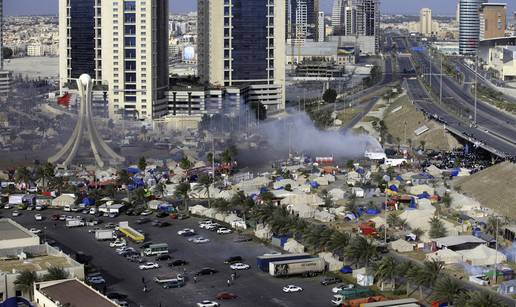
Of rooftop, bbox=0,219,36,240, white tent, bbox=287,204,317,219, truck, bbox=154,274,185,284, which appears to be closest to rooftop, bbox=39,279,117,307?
truck, bbox=154,274,185,284

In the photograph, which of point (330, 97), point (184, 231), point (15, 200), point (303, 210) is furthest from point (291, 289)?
point (330, 97)

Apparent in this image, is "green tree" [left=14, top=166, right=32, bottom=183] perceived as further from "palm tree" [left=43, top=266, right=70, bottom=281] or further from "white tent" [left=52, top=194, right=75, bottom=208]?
"palm tree" [left=43, top=266, right=70, bottom=281]

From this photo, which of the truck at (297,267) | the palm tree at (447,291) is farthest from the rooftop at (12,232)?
the palm tree at (447,291)

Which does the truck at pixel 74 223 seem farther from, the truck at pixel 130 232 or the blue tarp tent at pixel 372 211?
the blue tarp tent at pixel 372 211

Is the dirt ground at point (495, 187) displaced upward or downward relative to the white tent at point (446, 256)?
upward

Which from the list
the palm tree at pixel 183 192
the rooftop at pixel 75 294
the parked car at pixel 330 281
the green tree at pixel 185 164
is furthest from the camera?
the green tree at pixel 185 164

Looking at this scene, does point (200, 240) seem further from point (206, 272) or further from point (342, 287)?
point (342, 287)
